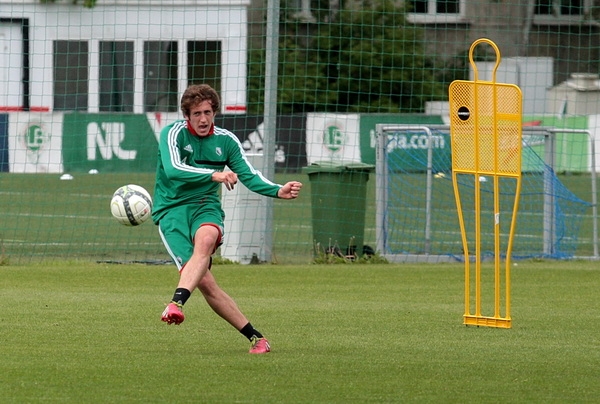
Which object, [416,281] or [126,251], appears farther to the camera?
[126,251]

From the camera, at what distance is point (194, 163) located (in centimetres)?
832

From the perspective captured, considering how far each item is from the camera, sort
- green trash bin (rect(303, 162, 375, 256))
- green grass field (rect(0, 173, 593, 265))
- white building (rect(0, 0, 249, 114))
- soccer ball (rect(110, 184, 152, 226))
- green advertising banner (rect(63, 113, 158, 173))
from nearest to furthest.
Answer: soccer ball (rect(110, 184, 152, 226)) → green trash bin (rect(303, 162, 375, 256)) → green grass field (rect(0, 173, 593, 265)) → white building (rect(0, 0, 249, 114)) → green advertising banner (rect(63, 113, 158, 173))

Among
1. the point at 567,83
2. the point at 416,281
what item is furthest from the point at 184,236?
the point at 567,83

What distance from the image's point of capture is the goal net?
1543cm

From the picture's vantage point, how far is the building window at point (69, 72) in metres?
19.7

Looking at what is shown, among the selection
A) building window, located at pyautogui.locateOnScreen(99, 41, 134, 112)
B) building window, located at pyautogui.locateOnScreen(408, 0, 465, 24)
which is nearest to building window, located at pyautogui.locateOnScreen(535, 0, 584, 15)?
building window, located at pyautogui.locateOnScreen(408, 0, 465, 24)

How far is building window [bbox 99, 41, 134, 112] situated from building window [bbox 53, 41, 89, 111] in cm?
33

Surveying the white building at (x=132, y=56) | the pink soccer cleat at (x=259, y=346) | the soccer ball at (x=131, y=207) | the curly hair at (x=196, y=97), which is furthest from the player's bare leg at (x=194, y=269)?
the white building at (x=132, y=56)

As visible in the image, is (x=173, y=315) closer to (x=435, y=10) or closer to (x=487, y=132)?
(x=487, y=132)

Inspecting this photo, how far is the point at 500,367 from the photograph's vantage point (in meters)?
7.82

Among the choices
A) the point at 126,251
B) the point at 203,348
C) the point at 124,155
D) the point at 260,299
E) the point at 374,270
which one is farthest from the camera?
the point at 124,155

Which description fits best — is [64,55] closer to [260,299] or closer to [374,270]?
[374,270]

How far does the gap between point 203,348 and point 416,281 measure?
5.10 metres

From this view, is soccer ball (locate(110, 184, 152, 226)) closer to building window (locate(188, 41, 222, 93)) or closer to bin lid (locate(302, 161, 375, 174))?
bin lid (locate(302, 161, 375, 174))
